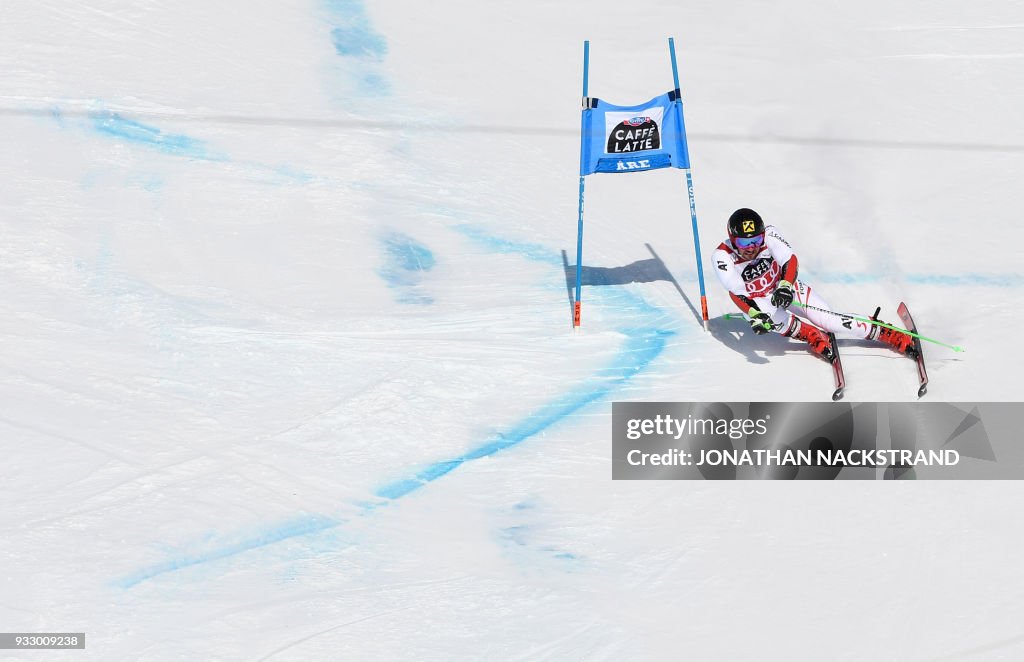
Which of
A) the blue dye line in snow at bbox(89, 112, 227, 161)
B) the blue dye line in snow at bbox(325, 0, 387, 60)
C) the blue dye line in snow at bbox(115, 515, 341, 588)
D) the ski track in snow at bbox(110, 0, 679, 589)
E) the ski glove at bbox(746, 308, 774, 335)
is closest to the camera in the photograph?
the blue dye line in snow at bbox(115, 515, 341, 588)

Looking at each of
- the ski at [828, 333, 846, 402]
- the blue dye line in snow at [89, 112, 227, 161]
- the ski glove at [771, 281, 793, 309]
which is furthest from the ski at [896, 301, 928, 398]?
the blue dye line in snow at [89, 112, 227, 161]

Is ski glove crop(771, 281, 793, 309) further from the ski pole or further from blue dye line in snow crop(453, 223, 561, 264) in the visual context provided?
blue dye line in snow crop(453, 223, 561, 264)

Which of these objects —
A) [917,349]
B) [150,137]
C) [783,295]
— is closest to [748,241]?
[783,295]

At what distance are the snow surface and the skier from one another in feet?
0.59

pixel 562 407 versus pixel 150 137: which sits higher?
pixel 150 137

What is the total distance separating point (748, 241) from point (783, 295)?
1.44 ft

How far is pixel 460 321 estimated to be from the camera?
9.08 meters

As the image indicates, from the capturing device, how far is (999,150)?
37.5 ft

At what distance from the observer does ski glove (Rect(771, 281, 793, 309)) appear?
27.2ft

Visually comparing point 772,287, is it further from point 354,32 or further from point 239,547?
point 354,32

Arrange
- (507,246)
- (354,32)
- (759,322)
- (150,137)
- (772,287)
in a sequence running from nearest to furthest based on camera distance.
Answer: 1. (759,322)
2. (772,287)
3. (507,246)
4. (150,137)
5. (354,32)

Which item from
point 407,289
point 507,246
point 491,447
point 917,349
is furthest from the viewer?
point 507,246

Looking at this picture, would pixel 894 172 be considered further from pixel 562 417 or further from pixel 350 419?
pixel 350 419

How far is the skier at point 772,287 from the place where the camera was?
841 centimetres
